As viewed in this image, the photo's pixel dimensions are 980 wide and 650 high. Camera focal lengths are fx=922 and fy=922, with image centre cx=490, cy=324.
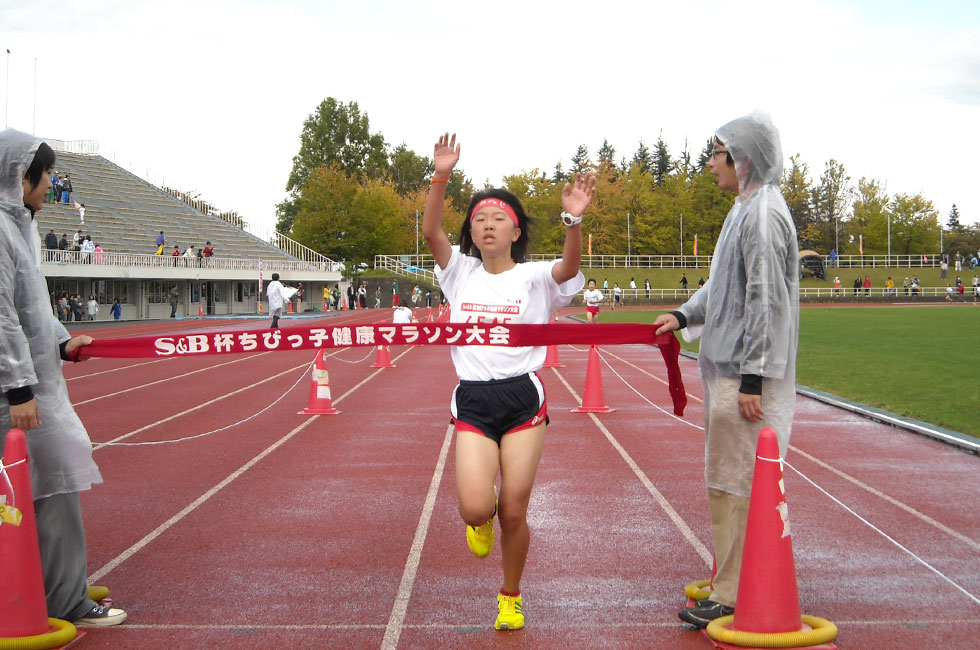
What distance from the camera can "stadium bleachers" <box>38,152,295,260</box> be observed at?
47031 mm

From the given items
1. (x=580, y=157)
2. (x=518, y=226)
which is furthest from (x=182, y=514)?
(x=580, y=157)

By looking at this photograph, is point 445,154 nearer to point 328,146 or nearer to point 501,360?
point 501,360

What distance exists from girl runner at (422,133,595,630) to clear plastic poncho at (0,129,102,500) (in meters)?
1.87

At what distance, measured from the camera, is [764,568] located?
13.4ft

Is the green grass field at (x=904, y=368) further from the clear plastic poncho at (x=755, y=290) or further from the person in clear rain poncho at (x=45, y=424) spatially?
the person in clear rain poncho at (x=45, y=424)

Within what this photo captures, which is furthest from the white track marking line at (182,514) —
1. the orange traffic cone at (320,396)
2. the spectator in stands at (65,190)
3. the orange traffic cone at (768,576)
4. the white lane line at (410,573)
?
the spectator in stands at (65,190)

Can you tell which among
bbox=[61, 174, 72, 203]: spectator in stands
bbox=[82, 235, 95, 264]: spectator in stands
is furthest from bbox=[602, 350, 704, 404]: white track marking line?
bbox=[61, 174, 72, 203]: spectator in stands

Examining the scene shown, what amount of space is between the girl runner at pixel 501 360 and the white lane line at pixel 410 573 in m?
0.51

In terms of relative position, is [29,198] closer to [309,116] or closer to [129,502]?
[129,502]

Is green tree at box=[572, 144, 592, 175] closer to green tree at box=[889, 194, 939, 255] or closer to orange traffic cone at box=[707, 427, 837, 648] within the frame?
green tree at box=[889, 194, 939, 255]

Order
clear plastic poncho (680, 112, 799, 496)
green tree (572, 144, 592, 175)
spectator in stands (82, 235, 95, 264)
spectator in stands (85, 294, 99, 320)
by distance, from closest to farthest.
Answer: clear plastic poncho (680, 112, 799, 496) → spectator in stands (82, 235, 95, 264) → spectator in stands (85, 294, 99, 320) → green tree (572, 144, 592, 175)

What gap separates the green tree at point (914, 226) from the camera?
95.3 m

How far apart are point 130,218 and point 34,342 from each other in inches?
2035

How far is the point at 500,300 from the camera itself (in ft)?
15.3
